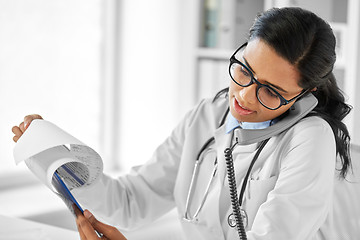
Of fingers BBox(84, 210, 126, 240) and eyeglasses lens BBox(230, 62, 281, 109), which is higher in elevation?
eyeglasses lens BBox(230, 62, 281, 109)

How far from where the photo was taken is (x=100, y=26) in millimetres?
2990

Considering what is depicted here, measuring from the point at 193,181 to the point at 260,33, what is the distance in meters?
0.48

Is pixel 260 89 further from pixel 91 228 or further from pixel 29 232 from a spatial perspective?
pixel 29 232

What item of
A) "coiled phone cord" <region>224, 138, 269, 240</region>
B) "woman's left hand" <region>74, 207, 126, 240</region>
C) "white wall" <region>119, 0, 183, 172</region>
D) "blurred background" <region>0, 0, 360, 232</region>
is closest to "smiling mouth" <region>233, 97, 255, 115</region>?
"coiled phone cord" <region>224, 138, 269, 240</region>

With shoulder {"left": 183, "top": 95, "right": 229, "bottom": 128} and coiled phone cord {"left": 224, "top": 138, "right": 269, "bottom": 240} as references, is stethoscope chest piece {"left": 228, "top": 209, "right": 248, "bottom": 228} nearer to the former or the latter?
coiled phone cord {"left": 224, "top": 138, "right": 269, "bottom": 240}

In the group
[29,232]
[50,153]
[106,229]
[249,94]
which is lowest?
[29,232]

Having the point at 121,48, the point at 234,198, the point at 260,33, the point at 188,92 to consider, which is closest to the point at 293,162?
the point at 234,198

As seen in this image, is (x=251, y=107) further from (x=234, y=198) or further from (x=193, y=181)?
(x=193, y=181)

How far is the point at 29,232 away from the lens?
144 cm

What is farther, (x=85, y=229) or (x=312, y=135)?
(x=312, y=135)

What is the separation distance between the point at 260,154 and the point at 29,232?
60 cm

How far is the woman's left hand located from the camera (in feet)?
3.84

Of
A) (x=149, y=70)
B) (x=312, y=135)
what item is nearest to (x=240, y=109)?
(x=312, y=135)

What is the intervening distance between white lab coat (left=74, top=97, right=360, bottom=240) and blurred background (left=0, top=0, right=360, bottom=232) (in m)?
0.75
